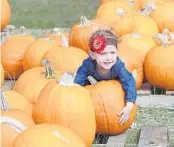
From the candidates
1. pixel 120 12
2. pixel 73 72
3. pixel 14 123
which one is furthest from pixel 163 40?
pixel 14 123

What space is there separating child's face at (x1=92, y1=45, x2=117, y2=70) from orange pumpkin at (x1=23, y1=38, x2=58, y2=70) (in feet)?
4.08

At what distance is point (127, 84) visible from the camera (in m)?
3.73

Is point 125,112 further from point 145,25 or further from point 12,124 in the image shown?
point 145,25

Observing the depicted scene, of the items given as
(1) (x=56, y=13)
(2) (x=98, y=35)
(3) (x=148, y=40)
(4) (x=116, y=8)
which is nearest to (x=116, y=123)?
(2) (x=98, y=35)

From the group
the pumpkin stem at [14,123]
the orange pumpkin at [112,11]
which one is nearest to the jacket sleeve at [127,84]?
the pumpkin stem at [14,123]

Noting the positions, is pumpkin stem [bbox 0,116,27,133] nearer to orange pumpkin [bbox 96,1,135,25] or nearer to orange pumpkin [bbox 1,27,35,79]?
orange pumpkin [bbox 1,27,35,79]

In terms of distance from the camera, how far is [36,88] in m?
4.07

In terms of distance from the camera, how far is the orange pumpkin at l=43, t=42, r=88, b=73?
4551 millimetres

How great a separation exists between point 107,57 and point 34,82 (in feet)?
2.32

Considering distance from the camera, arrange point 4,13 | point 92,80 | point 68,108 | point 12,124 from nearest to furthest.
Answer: point 12,124
point 68,108
point 92,80
point 4,13

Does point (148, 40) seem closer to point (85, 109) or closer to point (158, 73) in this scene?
point (158, 73)

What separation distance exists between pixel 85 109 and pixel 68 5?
5971 millimetres

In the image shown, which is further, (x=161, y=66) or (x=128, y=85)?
(x=161, y=66)

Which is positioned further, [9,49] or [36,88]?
[9,49]
